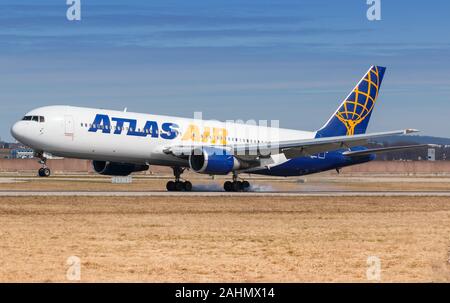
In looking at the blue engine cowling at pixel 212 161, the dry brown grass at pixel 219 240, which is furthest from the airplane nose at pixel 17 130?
the blue engine cowling at pixel 212 161

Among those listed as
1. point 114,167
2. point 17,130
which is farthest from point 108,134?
point 114,167

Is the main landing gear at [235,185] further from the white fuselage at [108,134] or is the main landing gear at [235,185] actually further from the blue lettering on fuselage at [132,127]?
the blue lettering on fuselage at [132,127]

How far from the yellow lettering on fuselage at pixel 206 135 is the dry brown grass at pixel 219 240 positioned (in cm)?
1229

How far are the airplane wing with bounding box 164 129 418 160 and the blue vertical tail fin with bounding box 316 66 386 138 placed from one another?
21.1 ft

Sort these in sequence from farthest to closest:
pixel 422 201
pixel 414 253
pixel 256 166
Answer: pixel 256 166, pixel 422 201, pixel 414 253

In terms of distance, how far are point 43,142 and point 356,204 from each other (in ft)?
61.1

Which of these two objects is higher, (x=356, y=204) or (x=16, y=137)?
(x=16, y=137)

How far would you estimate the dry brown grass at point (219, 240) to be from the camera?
59.5ft

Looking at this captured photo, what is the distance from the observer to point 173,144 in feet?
165

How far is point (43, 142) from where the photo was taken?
155ft

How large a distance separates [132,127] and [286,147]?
9.70 m
